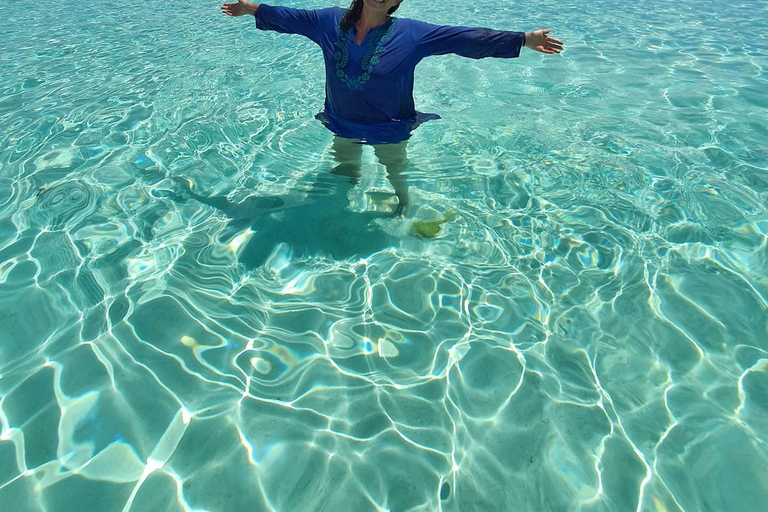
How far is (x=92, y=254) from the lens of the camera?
3.32 meters

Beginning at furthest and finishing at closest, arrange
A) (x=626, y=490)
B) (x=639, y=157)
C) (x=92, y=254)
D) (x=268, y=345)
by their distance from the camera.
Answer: (x=639, y=157)
(x=92, y=254)
(x=268, y=345)
(x=626, y=490)

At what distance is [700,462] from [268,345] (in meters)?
2.30

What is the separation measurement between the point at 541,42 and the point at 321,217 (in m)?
2.04

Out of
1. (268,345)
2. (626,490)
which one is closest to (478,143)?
(268,345)

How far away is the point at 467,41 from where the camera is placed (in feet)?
9.74

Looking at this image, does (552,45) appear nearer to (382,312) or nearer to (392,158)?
(392,158)

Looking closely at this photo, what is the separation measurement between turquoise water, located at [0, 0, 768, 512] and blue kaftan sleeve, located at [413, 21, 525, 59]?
4.16 feet

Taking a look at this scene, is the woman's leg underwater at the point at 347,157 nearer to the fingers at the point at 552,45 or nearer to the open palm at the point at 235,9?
the open palm at the point at 235,9

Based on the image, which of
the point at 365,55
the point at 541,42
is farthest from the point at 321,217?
the point at 541,42

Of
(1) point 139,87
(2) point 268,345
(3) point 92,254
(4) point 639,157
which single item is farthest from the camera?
(1) point 139,87

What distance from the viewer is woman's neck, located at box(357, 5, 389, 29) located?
2947mm

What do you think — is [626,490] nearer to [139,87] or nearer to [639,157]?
[639,157]

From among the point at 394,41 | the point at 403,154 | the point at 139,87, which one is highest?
the point at 394,41

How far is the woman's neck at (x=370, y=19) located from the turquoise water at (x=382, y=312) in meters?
1.42
